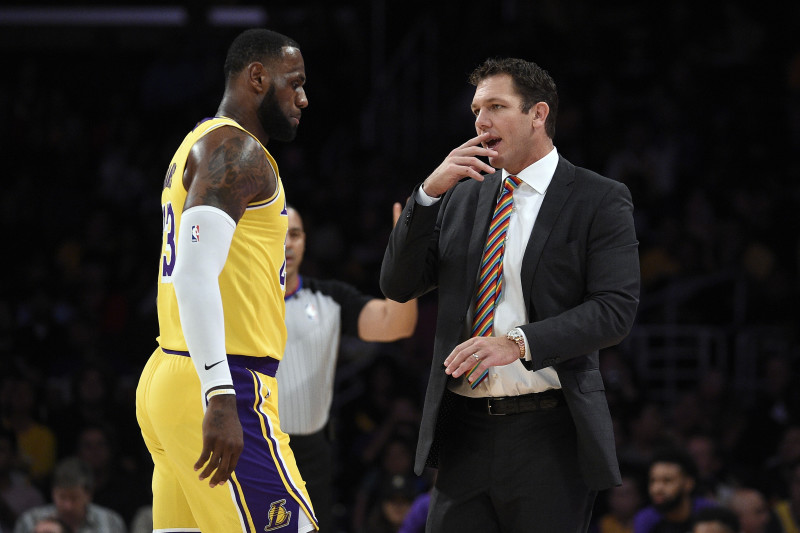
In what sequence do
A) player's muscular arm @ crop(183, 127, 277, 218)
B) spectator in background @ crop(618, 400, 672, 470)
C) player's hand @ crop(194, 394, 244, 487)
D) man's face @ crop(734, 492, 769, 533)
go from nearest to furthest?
player's hand @ crop(194, 394, 244, 487) < player's muscular arm @ crop(183, 127, 277, 218) < man's face @ crop(734, 492, 769, 533) < spectator in background @ crop(618, 400, 672, 470)

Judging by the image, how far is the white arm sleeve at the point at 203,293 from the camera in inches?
119

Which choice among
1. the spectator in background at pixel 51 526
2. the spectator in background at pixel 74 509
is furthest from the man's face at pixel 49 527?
the spectator in background at pixel 74 509

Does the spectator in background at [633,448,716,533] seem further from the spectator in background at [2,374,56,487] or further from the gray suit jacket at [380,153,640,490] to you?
the spectator in background at [2,374,56,487]

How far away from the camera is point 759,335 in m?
9.12

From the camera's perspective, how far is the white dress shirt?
351 cm

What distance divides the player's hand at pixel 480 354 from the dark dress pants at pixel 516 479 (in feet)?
1.14

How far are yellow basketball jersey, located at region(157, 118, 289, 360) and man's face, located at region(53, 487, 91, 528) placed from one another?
384 cm

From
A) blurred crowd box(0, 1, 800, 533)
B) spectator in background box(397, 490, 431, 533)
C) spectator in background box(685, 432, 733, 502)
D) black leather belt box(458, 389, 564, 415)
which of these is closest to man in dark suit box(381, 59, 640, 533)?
black leather belt box(458, 389, 564, 415)

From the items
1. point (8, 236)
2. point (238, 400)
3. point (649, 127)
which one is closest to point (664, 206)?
point (649, 127)

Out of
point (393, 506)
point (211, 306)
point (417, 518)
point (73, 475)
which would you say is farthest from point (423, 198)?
point (73, 475)

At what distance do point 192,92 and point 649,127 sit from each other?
5.52 meters

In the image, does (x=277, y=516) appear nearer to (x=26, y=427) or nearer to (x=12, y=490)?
(x=12, y=490)

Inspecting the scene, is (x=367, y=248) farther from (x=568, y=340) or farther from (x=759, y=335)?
(x=568, y=340)

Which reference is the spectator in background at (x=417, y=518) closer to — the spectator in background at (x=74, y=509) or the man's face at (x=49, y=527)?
the spectator in background at (x=74, y=509)
